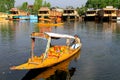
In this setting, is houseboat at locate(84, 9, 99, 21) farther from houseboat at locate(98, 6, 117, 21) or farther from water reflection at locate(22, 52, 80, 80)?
water reflection at locate(22, 52, 80, 80)

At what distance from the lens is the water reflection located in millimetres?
24922

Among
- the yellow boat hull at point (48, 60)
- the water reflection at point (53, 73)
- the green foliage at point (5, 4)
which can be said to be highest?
the green foliage at point (5, 4)

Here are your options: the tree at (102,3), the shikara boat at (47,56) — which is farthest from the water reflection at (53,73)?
the tree at (102,3)

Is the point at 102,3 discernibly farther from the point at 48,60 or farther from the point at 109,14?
the point at 48,60

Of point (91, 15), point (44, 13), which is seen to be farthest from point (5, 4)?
point (91, 15)

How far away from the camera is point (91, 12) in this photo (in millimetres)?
127188

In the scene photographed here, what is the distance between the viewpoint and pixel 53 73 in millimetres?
26359

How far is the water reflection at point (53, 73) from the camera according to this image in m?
24.9

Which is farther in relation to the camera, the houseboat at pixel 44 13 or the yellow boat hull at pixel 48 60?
the houseboat at pixel 44 13

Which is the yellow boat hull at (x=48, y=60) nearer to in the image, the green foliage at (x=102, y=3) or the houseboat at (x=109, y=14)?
the houseboat at (x=109, y=14)

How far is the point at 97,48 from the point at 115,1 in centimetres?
10522

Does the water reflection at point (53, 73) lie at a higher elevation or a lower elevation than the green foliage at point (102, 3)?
lower

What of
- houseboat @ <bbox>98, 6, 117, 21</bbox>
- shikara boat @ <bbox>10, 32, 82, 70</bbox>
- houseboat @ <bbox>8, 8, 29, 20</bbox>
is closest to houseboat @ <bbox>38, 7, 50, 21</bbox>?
houseboat @ <bbox>8, 8, 29, 20</bbox>

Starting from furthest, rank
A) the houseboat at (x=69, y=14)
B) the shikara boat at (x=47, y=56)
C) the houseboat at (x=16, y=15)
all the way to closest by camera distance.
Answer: the houseboat at (x=16, y=15), the houseboat at (x=69, y=14), the shikara boat at (x=47, y=56)
